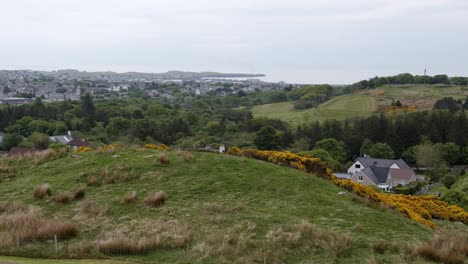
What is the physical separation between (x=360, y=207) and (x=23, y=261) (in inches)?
378

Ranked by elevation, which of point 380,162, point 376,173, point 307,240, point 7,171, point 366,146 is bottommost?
point 376,173

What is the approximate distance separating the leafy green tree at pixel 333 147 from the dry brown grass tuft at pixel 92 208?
60.3 m

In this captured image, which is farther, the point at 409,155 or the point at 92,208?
the point at 409,155

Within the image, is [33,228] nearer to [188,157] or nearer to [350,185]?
[188,157]

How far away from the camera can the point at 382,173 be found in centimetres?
6397

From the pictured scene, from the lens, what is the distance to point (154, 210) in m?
13.2

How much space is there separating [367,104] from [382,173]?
6183 centimetres

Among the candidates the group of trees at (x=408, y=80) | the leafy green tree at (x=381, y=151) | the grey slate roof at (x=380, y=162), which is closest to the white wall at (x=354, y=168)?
the grey slate roof at (x=380, y=162)

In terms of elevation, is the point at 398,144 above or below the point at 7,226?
below

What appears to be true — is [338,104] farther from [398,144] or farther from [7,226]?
[7,226]

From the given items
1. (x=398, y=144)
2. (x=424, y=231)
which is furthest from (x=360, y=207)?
(x=398, y=144)

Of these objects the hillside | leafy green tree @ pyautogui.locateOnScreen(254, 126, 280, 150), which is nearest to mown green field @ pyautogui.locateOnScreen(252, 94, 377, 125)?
the hillside

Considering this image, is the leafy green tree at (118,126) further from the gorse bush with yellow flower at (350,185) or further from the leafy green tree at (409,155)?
the gorse bush with yellow flower at (350,185)

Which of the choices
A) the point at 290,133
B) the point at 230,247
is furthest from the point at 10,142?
the point at 230,247
